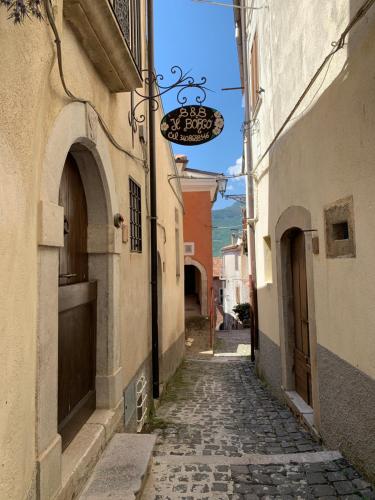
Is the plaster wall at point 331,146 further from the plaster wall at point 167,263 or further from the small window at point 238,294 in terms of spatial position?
the small window at point 238,294

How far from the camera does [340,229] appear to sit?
362cm

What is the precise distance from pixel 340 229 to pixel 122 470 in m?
2.85

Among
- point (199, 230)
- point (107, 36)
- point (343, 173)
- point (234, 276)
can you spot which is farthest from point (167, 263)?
point (234, 276)

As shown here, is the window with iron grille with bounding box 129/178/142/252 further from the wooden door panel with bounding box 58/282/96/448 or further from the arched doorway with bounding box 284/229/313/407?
the arched doorway with bounding box 284/229/313/407

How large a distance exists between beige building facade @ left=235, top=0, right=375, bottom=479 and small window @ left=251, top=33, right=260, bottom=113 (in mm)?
955

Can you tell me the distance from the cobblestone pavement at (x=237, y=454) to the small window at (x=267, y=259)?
2.11 metres

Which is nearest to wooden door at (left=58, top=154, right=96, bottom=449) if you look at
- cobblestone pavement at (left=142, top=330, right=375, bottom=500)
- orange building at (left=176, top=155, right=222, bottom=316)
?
cobblestone pavement at (left=142, top=330, right=375, bottom=500)

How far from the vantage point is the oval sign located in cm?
479

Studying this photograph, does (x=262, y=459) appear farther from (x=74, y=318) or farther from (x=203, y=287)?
(x=203, y=287)

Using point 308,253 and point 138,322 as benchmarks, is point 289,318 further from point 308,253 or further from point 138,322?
point 138,322

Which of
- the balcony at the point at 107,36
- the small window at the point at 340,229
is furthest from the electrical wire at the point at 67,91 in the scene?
the small window at the point at 340,229

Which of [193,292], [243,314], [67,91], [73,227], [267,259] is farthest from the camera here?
[193,292]

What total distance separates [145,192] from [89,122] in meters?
2.68

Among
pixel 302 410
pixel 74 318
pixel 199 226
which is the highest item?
pixel 199 226
